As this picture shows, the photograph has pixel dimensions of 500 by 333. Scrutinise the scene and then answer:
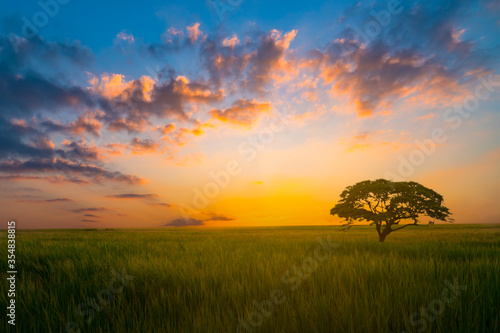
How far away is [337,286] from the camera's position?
4152 mm

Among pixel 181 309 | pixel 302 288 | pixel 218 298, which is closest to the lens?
pixel 181 309

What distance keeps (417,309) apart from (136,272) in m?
4.56

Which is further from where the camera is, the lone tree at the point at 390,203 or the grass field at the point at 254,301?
the lone tree at the point at 390,203

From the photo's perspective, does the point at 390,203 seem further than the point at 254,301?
Yes

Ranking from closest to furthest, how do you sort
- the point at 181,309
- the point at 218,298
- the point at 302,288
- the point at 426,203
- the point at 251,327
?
the point at 251,327 → the point at 181,309 → the point at 218,298 → the point at 302,288 → the point at 426,203

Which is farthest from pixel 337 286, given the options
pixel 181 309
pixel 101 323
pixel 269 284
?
pixel 101 323

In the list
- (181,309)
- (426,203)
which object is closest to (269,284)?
(181,309)

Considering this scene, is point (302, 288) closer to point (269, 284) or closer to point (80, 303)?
point (269, 284)

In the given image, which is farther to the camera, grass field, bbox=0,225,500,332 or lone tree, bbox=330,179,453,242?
lone tree, bbox=330,179,453,242

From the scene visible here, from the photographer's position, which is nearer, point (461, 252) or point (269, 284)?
point (269, 284)

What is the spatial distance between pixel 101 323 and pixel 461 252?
35.8 feet

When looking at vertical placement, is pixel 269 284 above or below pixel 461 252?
above

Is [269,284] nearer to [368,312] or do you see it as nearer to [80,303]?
[368,312]

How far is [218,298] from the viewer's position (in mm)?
3674
